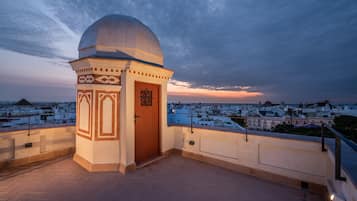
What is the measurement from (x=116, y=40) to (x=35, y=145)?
3.12 m

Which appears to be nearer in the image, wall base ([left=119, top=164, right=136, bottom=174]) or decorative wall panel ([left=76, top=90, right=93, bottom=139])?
wall base ([left=119, top=164, right=136, bottom=174])

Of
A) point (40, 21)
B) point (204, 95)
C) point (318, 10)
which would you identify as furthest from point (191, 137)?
point (204, 95)

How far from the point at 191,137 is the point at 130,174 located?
5.45 feet

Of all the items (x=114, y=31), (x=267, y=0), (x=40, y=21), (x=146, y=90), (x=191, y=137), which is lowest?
(x=191, y=137)

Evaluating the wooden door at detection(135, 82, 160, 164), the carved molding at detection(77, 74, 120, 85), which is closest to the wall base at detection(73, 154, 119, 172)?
the wooden door at detection(135, 82, 160, 164)

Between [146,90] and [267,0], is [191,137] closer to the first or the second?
[146,90]

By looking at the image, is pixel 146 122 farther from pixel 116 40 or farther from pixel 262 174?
pixel 262 174

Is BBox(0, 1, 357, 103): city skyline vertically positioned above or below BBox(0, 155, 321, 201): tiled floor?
above

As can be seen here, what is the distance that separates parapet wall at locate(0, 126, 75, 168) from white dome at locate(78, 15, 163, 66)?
6.96ft

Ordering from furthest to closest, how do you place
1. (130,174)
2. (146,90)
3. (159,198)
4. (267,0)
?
(267,0) < (146,90) < (130,174) < (159,198)

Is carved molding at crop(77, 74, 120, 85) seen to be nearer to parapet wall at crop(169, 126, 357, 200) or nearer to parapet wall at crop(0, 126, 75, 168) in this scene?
parapet wall at crop(0, 126, 75, 168)

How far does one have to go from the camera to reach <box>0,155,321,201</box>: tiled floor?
208 centimetres

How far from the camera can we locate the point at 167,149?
3.84 meters

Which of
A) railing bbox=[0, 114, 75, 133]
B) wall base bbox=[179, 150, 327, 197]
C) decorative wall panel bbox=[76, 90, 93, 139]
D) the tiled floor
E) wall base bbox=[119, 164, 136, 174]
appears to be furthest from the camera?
railing bbox=[0, 114, 75, 133]
